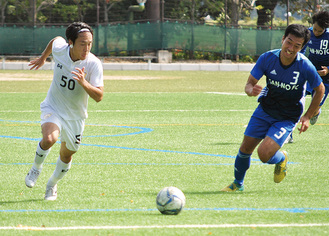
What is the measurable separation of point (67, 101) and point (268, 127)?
2.23m

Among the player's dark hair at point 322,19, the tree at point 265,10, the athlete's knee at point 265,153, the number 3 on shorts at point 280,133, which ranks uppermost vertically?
the player's dark hair at point 322,19

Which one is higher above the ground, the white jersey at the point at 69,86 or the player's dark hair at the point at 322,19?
the player's dark hair at the point at 322,19

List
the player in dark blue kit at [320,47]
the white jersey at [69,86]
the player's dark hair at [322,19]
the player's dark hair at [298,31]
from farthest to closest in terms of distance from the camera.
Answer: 1. the player in dark blue kit at [320,47]
2. the player's dark hair at [322,19]
3. the player's dark hair at [298,31]
4. the white jersey at [69,86]

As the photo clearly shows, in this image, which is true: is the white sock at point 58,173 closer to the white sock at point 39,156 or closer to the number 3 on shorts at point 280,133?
the white sock at point 39,156

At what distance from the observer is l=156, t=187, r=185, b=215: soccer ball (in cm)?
557

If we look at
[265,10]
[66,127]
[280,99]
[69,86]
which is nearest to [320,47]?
[280,99]

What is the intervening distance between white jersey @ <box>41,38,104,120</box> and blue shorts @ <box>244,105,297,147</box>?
178cm

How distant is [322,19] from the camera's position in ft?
32.1

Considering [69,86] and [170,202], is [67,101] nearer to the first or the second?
[69,86]

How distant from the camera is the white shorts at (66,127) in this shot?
6.27 meters

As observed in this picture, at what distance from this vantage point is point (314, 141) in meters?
10.8

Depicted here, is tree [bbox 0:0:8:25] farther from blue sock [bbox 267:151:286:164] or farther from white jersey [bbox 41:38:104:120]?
blue sock [bbox 267:151:286:164]

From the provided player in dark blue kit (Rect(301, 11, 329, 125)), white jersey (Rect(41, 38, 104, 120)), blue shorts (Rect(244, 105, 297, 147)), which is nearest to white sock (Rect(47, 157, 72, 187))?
white jersey (Rect(41, 38, 104, 120))


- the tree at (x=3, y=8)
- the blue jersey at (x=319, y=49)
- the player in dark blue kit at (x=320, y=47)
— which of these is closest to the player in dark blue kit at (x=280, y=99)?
the player in dark blue kit at (x=320, y=47)
